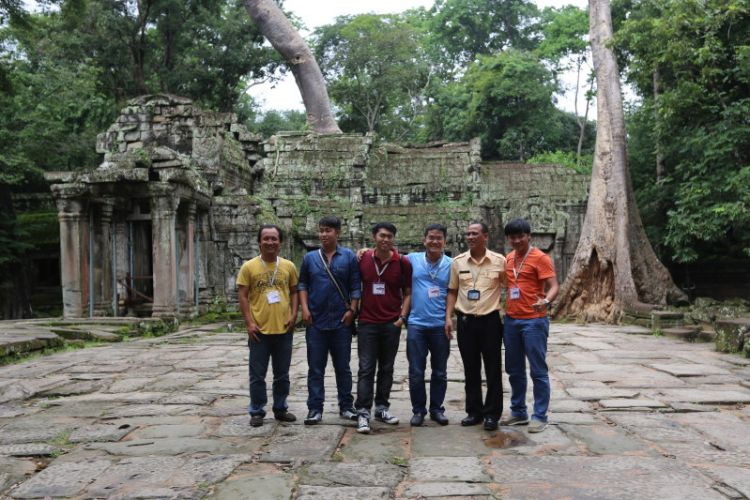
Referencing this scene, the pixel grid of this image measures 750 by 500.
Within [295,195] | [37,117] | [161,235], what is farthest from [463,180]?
[37,117]

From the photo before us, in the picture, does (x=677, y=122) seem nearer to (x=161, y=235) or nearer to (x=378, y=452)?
(x=161, y=235)

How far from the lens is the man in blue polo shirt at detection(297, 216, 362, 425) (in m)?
4.74

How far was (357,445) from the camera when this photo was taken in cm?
419

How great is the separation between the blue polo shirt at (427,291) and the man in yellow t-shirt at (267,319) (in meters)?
0.95

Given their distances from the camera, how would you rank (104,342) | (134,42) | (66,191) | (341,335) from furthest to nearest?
(134,42)
(66,191)
(104,342)
(341,335)

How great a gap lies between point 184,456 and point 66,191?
9.56 meters

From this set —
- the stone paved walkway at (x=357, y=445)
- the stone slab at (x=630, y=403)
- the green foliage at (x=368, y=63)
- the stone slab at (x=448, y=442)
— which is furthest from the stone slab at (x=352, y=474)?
the green foliage at (x=368, y=63)

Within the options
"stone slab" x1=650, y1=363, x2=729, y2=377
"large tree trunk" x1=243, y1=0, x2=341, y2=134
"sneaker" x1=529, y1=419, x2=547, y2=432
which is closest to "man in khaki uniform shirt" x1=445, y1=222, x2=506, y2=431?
"sneaker" x1=529, y1=419, x2=547, y2=432

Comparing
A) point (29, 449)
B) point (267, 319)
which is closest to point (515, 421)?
point (267, 319)

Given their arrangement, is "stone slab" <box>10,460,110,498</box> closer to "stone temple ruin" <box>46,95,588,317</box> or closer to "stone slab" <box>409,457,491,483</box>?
"stone slab" <box>409,457,491,483</box>

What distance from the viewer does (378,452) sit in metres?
4.03

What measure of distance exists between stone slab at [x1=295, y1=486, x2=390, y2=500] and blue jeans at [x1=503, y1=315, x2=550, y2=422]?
1.63m

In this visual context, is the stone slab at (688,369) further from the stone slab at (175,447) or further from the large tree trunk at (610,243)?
the large tree trunk at (610,243)

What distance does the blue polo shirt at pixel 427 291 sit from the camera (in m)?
4.68
